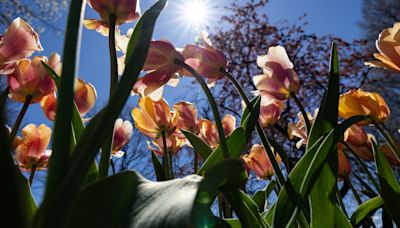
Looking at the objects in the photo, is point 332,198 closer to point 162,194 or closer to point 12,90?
point 162,194

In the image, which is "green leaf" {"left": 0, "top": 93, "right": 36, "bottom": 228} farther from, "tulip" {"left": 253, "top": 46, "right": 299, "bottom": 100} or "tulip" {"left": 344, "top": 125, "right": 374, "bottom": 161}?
"tulip" {"left": 344, "top": 125, "right": 374, "bottom": 161}

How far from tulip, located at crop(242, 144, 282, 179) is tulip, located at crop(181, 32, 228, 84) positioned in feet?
1.31

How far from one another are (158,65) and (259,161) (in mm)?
531

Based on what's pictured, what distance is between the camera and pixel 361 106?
0.86 m

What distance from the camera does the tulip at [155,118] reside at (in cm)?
93

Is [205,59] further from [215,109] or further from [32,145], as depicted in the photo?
[32,145]

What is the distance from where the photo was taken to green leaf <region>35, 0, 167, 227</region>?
7.8 inches

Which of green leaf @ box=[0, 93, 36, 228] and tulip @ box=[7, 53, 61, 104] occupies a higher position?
tulip @ box=[7, 53, 61, 104]

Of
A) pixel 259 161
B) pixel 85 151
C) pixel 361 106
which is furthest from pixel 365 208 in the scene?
pixel 85 151

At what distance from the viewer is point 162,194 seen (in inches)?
9.9

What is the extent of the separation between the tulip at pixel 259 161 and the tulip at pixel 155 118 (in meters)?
0.20

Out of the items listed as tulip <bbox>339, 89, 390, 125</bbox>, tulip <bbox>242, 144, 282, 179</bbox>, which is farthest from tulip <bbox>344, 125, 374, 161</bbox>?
tulip <bbox>242, 144, 282, 179</bbox>

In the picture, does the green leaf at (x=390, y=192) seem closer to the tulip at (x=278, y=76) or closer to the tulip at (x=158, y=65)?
the tulip at (x=278, y=76)

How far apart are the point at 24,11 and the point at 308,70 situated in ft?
16.7
